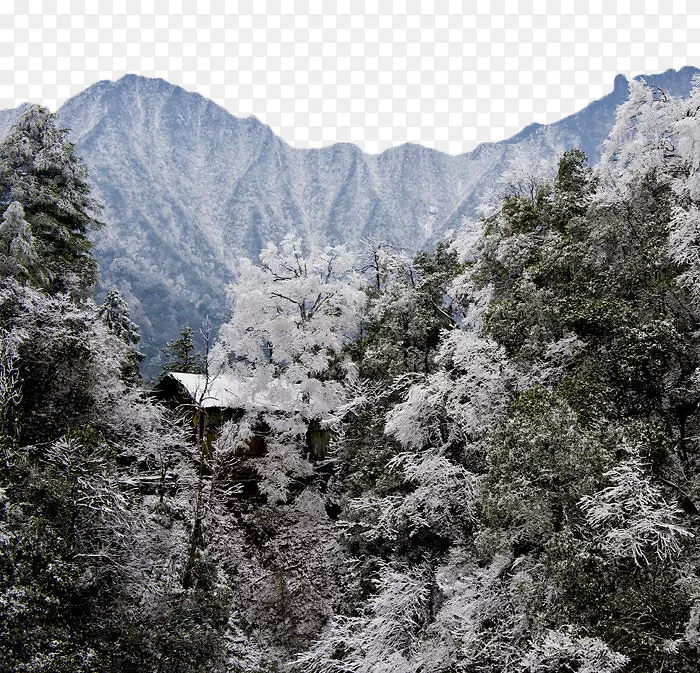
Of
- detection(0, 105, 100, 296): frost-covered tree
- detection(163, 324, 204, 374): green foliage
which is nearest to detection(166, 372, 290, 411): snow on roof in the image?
detection(0, 105, 100, 296): frost-covered tree

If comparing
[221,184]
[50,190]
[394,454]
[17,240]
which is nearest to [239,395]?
[394,454]

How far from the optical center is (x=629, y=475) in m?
8.93

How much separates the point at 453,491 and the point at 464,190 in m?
61.4

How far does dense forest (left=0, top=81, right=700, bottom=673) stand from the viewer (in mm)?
9055

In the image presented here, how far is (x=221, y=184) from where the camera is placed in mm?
78125

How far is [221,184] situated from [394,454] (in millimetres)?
69003

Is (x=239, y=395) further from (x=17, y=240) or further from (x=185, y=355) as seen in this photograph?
(x=185, y=355)

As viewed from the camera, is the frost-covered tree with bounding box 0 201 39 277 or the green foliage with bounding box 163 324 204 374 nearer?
the frost-covered tree with bounding box 0 201 39 277

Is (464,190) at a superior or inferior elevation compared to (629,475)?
superior

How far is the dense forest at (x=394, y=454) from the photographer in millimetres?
9055

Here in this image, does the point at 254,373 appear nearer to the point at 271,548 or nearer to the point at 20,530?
the point at 271,548

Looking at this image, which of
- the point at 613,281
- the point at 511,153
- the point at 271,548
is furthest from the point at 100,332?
the point at 511,153

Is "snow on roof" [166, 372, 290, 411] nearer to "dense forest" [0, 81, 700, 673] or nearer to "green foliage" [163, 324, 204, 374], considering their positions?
"dense forest" [0, 81, 700, 673]

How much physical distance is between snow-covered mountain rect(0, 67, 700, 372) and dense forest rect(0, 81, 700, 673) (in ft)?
122
